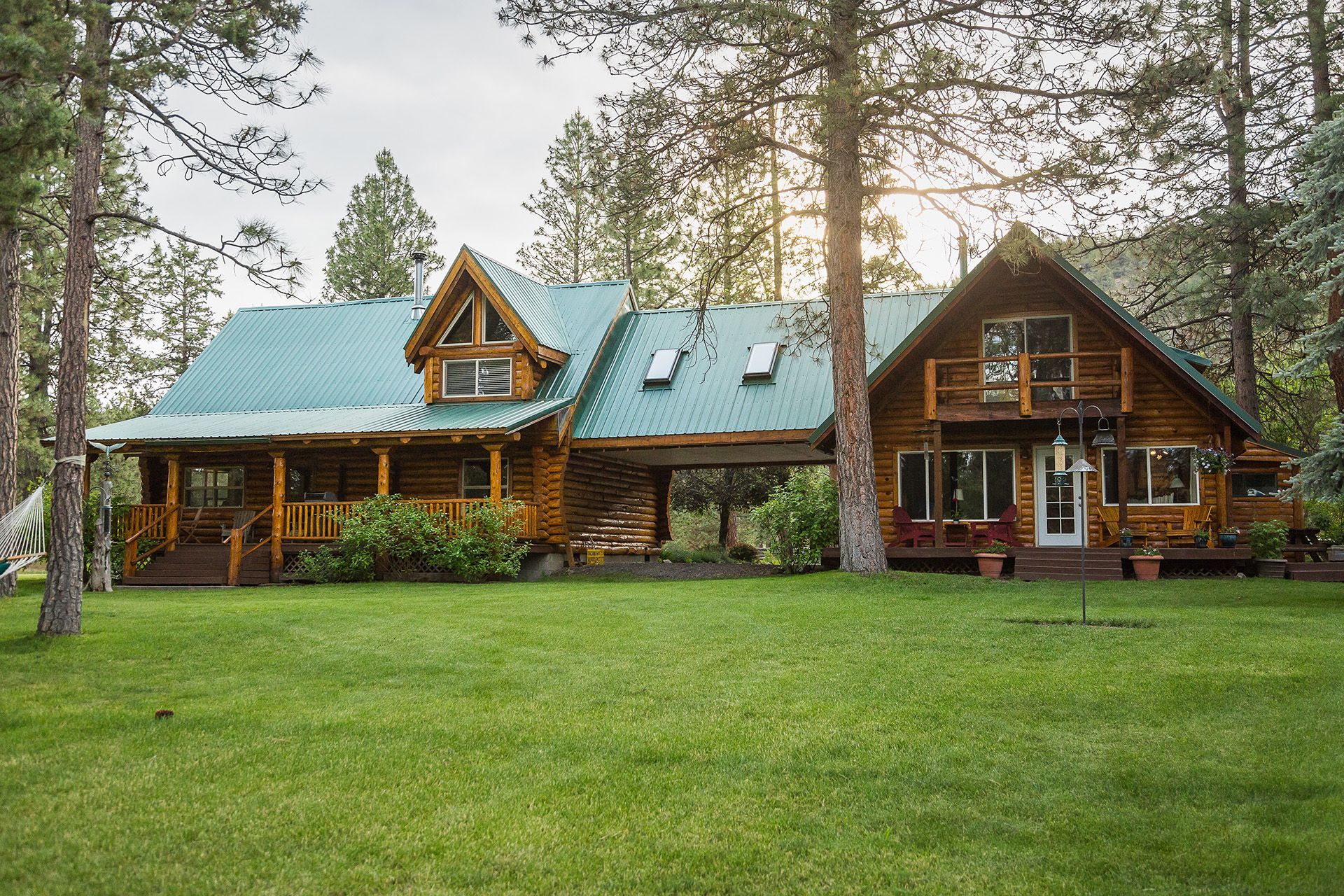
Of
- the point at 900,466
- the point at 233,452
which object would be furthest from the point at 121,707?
the point at 233,452

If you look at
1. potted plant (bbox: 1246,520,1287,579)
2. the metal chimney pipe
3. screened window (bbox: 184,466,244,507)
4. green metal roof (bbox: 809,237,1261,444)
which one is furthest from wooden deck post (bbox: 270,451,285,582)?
potted plant (bbox: 1246,520,1287,579)

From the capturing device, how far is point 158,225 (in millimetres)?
10750

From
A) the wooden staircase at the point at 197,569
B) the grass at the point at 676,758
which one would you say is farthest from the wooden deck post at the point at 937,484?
the wooden staircase at the point at 197,569

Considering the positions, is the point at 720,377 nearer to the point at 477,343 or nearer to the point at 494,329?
the point at 494,329

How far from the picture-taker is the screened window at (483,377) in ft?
76.6

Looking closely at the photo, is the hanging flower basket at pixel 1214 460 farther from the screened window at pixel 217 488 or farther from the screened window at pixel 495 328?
the screened window at pixel 217 488

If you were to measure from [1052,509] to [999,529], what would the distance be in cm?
127

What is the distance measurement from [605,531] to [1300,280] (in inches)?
607

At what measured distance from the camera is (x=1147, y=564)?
17547 millimetres

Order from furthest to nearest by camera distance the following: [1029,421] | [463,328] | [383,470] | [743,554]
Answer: [743,554], [463,328], [383,470], [1029,421]

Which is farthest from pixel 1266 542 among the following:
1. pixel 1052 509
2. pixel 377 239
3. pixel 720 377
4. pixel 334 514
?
pixel 377 239

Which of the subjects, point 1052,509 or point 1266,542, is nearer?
point 1266,542

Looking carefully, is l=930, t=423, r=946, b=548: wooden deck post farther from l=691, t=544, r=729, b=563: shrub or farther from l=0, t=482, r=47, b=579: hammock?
l=0, t=482, r=47, b=579: hammock

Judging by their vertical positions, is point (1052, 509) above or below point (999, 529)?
above
